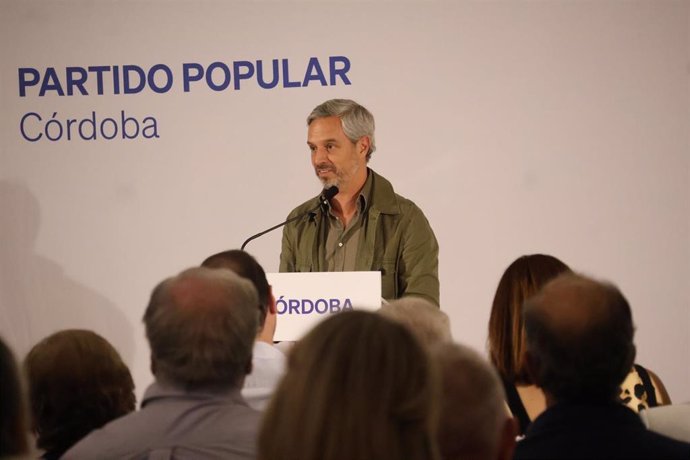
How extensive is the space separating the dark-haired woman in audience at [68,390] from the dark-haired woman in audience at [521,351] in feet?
4.02

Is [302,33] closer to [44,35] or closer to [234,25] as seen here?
[234,25]

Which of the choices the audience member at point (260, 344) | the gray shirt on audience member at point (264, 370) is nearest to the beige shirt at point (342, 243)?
the audience member at point (260, 344)

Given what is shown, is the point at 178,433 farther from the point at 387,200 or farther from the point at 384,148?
the point at 384,148

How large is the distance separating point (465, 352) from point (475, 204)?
437cm

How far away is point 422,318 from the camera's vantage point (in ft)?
8.40

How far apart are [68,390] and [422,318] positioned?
34.7 inches

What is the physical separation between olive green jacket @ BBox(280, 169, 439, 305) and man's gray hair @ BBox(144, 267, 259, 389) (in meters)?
2.74

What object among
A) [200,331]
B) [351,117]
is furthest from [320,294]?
[200,331]

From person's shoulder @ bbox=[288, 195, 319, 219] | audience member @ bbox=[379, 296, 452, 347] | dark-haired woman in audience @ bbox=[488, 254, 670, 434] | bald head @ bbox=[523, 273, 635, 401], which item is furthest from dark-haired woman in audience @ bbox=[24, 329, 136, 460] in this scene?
person's shoulder @ bbox=[288, 195, 319, 219]

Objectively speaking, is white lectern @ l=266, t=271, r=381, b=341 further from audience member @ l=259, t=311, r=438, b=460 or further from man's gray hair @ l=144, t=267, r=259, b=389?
audience member @ l=259, t=311, r=438, b=460

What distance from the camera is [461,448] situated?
161cm

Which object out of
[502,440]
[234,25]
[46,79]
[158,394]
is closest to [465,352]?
[502,440]

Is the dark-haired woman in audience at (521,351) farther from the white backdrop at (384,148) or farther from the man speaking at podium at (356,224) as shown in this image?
the white backdrop at (384,148)

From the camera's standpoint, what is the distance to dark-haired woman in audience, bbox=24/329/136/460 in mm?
2350
